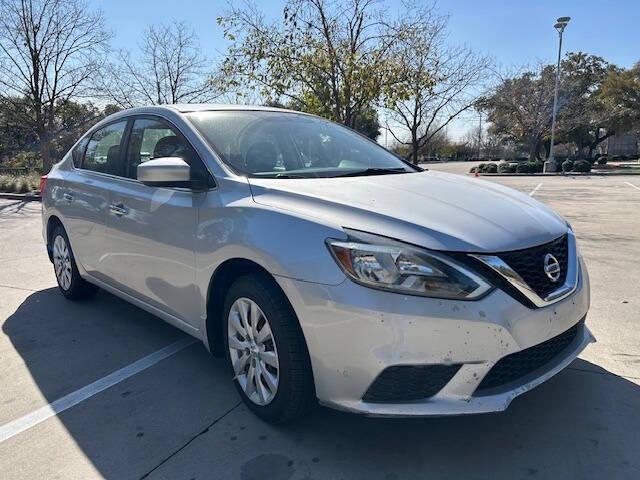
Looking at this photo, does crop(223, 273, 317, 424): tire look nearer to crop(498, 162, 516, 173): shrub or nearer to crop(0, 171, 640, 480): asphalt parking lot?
crop(0, 171, 640, 480): asphalt parking lot

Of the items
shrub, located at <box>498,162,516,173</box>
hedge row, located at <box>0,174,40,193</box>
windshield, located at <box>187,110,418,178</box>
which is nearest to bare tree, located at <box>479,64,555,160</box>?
shrub, located at <box>498,162,516,173</box>

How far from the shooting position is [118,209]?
3672mm

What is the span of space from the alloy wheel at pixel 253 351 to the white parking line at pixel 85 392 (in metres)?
0.96

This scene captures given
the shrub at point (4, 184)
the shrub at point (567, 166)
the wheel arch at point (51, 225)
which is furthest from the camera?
the shrub at point (567, 166)

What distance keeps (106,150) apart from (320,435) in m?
2.96

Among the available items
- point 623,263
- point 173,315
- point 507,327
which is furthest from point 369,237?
point 623,263

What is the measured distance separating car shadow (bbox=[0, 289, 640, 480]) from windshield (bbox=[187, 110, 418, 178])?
1390 millimetres

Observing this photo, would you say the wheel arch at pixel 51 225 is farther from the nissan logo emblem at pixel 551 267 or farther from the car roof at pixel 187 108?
the nissan logo emblem at pixel 551 267

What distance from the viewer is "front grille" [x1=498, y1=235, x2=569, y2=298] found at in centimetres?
225

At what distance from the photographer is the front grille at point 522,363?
2.23m

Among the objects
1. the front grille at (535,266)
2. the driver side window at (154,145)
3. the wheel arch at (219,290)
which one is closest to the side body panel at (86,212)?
the driver side window at (154,145)

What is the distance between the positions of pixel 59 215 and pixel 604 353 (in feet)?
15.1

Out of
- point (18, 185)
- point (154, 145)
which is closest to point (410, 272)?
point (154, 145)

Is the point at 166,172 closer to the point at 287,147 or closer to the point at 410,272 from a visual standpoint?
the point at 287,147
